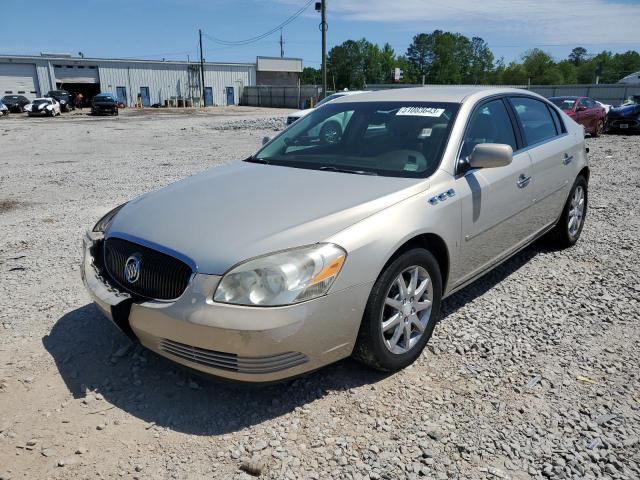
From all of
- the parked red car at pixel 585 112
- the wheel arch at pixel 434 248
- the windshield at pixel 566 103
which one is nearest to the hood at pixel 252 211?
the wheel arch at pixel 434 248

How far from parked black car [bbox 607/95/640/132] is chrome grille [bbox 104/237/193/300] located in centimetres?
2126

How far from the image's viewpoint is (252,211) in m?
2.96

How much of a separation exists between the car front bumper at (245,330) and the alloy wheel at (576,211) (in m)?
3.54

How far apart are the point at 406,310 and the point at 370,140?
4.56 feet

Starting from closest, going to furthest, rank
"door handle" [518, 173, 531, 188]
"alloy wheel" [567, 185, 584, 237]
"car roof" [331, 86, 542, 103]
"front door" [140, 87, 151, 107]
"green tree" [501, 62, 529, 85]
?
1. "car roof" [331, 86, 542, 103]
2. "door handle" [518, 173, 531, 188]
3. "alloy wheel" [567, 185, 584, 237]
4. "front door" [140, 87, 151, 107]
5. "green tree" [501, 62, 529, 85]

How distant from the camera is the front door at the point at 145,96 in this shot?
58647 mm

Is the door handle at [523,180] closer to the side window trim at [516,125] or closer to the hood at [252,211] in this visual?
the side window trim at [516,125]

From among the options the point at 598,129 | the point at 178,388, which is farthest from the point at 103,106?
the point at 178,388

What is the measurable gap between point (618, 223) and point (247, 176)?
5081mm

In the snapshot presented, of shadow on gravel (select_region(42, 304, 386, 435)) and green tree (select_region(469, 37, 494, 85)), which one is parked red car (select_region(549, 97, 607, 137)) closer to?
shadow on gravel (select_region(42, 304, 386, 435))

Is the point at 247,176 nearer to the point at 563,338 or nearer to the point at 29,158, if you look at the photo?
the point at 563,338

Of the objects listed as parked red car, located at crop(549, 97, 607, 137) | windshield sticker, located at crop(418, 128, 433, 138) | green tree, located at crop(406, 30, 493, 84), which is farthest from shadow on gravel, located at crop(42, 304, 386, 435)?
green tree, located at crop(406, 30, 493, 84)

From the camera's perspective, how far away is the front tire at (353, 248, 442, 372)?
9.30 feet

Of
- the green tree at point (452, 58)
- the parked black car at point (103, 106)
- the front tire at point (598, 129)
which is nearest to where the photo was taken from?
the front tire at point (598, 129)
